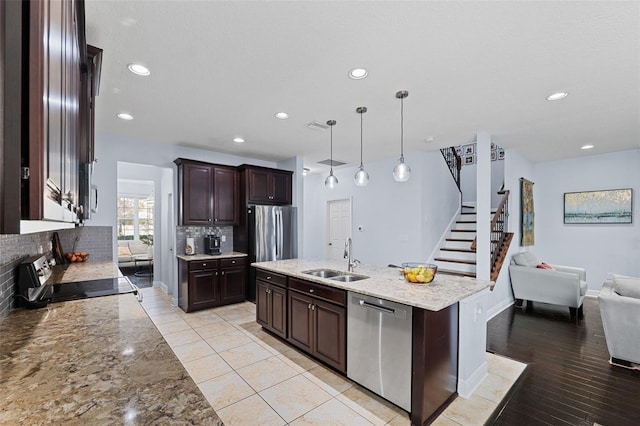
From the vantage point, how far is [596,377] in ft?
8.93

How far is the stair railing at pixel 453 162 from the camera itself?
6407mm

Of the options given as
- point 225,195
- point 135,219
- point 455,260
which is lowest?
point 455,260

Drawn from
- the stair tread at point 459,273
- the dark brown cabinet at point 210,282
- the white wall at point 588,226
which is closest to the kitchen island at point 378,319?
the dark brown cabinet at point 210,282

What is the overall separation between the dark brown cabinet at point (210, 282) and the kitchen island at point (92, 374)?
9.57 ft

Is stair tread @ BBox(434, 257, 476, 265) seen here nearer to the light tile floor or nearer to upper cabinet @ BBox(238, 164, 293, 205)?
the light tile floor

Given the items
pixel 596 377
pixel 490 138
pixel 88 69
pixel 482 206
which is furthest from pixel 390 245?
pixel 88 69

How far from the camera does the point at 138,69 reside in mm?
2398

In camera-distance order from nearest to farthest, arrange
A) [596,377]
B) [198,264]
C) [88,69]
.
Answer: [88,69] < [596,377] < [198,264]

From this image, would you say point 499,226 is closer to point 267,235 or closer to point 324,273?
point 324,273

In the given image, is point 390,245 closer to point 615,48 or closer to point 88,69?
point 615,48

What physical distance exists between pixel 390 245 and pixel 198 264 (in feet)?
11.7

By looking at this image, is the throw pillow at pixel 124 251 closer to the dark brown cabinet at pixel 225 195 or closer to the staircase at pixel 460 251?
the dark brown cabinet at pixel 225 195

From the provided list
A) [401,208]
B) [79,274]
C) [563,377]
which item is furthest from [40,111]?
[401,208]

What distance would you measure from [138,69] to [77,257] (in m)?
2.68
